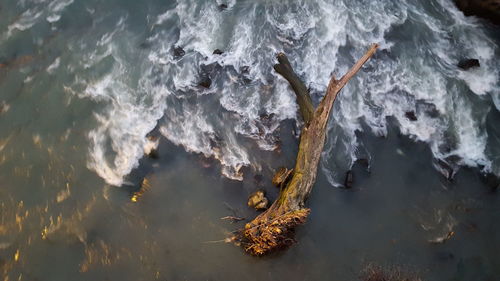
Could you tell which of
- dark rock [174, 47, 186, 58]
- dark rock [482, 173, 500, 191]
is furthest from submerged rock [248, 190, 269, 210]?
dark rock [482, 173, 500, 191]

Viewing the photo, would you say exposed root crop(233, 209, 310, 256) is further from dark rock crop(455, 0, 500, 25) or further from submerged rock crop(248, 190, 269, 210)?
dark rock crop(455, 0, 500, 25)

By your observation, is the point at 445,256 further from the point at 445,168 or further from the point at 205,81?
the point at 205,81

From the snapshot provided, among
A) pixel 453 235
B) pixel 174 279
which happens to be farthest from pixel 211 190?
pixel 453 235

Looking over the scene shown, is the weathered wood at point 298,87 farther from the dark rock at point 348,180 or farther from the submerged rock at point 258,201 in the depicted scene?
the submerged rock at point 258,201

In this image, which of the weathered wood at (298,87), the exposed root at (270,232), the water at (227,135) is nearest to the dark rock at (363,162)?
the water at (227,135)

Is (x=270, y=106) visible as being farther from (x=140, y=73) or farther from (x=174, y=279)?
(x=174, y=279)

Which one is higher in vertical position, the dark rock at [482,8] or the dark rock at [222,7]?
the dark rock at [482,8]
